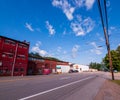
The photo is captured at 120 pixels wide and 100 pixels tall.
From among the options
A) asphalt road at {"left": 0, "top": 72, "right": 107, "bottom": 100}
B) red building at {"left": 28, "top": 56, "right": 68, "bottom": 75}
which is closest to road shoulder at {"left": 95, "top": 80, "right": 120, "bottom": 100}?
asphalt road at {"left": 0, "top": 72, "right": 107, "bottom": 100}

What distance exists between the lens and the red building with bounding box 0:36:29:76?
138 ft

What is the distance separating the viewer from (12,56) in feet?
149

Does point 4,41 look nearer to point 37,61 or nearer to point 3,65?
point 3,65

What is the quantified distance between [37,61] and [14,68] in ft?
65.9

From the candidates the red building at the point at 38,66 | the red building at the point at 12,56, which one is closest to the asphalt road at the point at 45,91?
the red building at the point at 12,56

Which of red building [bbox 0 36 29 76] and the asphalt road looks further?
red building [bbox 0 36 29 76]

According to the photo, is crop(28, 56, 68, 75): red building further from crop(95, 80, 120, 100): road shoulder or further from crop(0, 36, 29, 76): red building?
crop(95, 80, 120, 100): road shoulder

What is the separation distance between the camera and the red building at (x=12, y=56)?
4203 centimetres

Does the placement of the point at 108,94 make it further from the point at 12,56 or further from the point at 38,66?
the point at 38,66

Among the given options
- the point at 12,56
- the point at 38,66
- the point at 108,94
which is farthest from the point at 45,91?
the point at 38,66

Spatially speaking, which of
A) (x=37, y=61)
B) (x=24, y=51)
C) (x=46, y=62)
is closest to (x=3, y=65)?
(x=24, y=51)

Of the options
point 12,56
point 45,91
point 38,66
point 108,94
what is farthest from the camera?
point 38,66

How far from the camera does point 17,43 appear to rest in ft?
156

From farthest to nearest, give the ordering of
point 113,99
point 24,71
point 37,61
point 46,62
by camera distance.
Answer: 1. point 46,62
2. point 37,61
3. point 24,71
4. point 113,99
